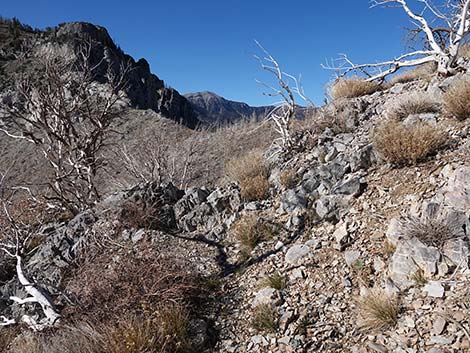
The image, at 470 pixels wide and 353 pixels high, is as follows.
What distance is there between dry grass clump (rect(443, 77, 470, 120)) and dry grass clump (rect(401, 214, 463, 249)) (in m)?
2.62

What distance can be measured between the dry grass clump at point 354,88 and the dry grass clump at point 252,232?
5055mm

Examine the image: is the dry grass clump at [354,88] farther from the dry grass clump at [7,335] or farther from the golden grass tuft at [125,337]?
the dry grass clump at [7,335]

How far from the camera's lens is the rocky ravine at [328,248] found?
2.90 m

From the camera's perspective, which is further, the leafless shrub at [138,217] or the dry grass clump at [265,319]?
the leafless shrub at [138,217]

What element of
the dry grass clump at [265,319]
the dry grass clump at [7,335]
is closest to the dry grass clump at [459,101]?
the dry grass clump at [265,319]

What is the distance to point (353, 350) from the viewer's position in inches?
110

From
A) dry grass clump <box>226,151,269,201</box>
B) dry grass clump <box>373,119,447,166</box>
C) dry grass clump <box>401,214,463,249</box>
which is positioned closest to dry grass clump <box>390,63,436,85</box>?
dry grass clump <box>373,119,447,166</box>

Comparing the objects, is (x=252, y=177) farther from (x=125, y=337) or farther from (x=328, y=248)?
(x=125, y=337)

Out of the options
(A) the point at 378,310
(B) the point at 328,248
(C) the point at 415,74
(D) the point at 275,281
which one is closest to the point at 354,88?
(C) the point at 415,74

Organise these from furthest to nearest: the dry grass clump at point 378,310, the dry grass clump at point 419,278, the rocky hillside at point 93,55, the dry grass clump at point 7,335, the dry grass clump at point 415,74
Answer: the rocky hillside at point 93,55, the dry grass clump at point 415,74, the dry grass clump at point 7,335, the dry grass clump at point 419,278, the dry grass clump at point 378,310

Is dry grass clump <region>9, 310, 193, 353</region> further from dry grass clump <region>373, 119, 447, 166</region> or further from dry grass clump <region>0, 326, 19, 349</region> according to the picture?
dry grass clump <region>373, 119, 447, 166</region>

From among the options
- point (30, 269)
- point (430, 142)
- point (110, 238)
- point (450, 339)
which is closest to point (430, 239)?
point (450, 339)

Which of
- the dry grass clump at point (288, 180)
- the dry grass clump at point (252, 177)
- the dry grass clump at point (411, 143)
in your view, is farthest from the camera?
the dry grass clump at point (252, 177)

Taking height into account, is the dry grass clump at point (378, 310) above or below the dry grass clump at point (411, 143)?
below
